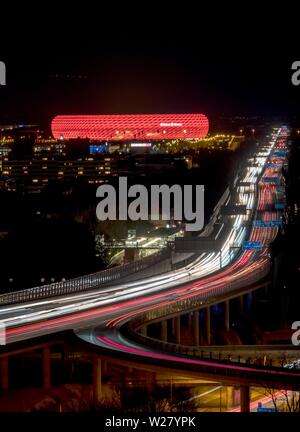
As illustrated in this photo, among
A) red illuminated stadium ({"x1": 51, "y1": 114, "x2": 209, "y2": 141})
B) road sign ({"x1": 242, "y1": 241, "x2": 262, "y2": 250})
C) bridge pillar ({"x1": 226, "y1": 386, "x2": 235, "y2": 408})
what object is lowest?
bridge pillar ({"x1": 226, "y1": 386, "x2": 235, "y2": 408})

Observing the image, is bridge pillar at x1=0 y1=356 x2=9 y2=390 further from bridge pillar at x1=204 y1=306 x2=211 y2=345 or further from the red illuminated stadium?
the red illuminated stadium

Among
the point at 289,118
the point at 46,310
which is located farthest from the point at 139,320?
the point at 289,118

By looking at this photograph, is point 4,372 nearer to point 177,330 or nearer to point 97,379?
point 97,379

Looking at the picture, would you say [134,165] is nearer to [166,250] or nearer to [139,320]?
[166,250]

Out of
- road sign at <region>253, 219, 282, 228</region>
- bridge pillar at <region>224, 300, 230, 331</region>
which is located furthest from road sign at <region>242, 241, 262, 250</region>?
bridge pillar at <region>224, 300, 230, 331</region>
